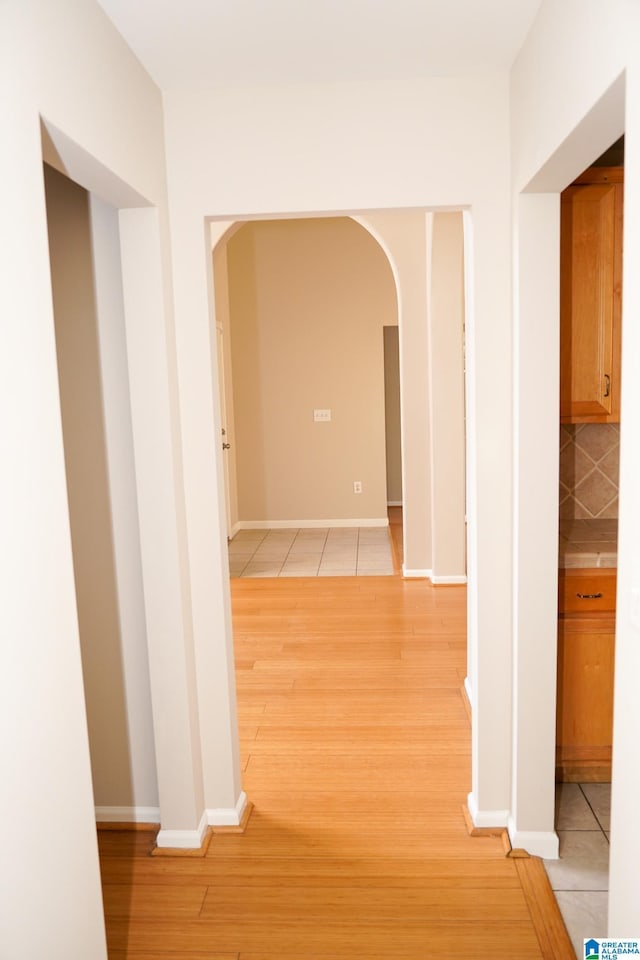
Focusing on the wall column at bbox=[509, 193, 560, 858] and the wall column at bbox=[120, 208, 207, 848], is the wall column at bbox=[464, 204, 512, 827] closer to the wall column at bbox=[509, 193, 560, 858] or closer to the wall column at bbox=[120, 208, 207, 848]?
the wall column at bbox=[509, 193, 560, 858]

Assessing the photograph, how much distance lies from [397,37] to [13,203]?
134cm

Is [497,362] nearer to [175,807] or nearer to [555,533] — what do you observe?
[555,533]

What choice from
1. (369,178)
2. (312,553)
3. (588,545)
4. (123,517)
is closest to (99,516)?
(123,517)

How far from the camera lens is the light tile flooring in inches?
89.6

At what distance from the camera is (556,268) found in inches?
93.9

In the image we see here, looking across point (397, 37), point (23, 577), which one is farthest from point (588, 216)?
point (23, 577)

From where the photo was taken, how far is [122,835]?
2842mm

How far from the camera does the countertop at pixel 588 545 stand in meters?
2.88

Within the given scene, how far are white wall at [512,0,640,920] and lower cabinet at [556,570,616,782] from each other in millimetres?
414

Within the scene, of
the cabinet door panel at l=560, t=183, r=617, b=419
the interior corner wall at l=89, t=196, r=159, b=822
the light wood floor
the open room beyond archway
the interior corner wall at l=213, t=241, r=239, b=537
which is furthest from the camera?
the open room beyond archway

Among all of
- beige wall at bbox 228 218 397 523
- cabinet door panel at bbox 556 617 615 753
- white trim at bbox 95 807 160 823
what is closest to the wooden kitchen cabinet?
cabinet door panel at bbox 556 617 615 753

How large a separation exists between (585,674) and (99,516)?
1947mm

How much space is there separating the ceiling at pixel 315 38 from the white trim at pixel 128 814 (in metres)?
2.58
